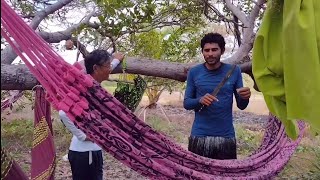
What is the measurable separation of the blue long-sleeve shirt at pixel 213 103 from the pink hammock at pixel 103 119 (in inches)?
6.8

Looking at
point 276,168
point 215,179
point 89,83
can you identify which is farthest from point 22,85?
point 276,168

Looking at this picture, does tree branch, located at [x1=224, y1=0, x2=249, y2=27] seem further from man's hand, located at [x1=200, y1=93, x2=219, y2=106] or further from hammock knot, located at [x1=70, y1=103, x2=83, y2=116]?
hammock knot, located at [x1=70, y1=103, x2=83, y2=116]

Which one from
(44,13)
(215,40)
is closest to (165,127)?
(44,13)

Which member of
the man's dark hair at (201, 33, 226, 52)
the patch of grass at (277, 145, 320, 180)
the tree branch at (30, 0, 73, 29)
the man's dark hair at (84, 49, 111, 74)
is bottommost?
the patch of grass at (277, 145, 320, 180)

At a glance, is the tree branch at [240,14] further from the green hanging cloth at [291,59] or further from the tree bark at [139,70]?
the green hanging cloth at [291,59]

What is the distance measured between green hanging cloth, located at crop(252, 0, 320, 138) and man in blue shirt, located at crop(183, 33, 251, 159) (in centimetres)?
79

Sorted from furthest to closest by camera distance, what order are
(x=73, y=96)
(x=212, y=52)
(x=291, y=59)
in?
(x=212, y=52) < (x=73, y=96) < (x=291, y=59)

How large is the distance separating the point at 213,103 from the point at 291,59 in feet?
2.93

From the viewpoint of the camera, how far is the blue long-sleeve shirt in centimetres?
201

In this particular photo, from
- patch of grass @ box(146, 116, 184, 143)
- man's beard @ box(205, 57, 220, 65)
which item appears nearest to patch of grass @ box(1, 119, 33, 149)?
patch of grass @ box(146, 116, 184, 143)

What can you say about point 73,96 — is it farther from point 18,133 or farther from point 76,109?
point 18,133

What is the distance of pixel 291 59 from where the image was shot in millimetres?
1109

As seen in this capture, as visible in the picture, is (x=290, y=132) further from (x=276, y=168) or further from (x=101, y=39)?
(x=101, y=39)

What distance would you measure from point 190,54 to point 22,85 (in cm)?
178
